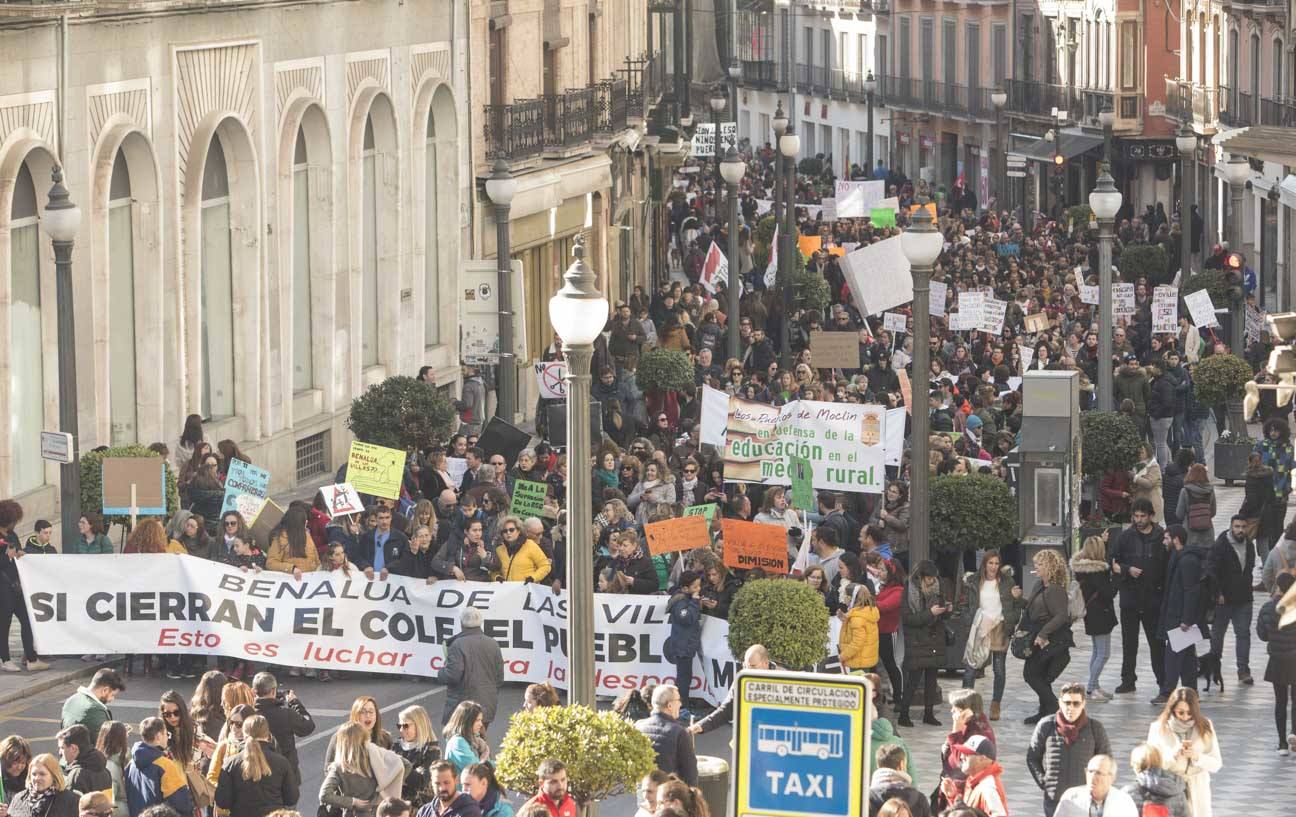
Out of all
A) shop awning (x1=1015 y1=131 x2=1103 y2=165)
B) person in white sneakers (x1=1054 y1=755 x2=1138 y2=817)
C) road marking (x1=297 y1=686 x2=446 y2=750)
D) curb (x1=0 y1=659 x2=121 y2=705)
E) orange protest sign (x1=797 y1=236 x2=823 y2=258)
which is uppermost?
shop awning (x1=1015 y1=131 x2=1103 y2=165)

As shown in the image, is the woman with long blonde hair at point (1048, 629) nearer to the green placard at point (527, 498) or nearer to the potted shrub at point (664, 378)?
the green placard at point (527, 498)

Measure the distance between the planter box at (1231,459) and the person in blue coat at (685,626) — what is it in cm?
1129

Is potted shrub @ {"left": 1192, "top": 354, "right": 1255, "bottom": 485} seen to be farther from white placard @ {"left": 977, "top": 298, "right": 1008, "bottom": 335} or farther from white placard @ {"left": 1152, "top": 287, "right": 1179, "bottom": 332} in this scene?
white placard @ {"left": 977, "top": 298, "right": 1008, "bottom": 335}

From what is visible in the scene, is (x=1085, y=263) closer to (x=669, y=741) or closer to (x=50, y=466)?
(x=50, y=466)

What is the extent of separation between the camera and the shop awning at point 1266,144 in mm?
15086

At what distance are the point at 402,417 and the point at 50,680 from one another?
7539 mm

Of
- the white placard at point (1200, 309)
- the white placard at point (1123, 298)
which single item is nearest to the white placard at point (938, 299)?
the white placard at point (1123, 298)

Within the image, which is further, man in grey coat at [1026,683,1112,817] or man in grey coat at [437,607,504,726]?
man in grey coat at [437,607,504,726]

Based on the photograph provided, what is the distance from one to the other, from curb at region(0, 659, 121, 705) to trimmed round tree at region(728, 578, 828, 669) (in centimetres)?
530

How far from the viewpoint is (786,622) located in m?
18.0

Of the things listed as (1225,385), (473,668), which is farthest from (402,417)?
(473,668)

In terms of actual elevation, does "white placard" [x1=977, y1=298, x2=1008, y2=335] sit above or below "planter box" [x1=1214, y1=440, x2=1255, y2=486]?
above

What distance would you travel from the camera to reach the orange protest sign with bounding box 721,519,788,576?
19.6 m

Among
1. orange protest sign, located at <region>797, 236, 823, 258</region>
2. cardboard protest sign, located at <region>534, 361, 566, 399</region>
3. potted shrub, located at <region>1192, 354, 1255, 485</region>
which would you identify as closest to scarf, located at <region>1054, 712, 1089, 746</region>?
potted shrub, located at <region>1192, 354, 1255, 485</region>
